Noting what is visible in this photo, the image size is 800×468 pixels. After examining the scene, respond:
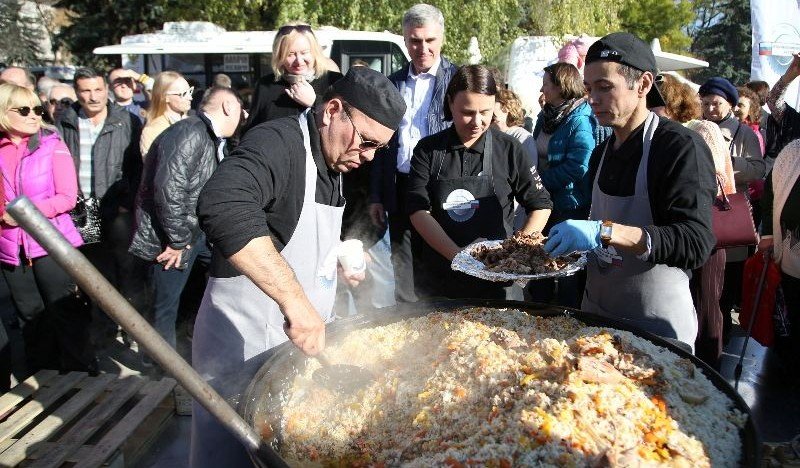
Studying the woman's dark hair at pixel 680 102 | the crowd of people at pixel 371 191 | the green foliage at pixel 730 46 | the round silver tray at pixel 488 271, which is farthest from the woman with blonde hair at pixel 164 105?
the green foliage at pixel 730 46

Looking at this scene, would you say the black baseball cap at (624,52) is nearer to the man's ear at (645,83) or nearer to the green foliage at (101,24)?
the man's ear at (645,83)

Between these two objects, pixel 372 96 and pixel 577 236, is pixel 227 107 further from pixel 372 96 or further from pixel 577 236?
pixel 577 236

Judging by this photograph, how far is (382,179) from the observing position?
406 centimetres

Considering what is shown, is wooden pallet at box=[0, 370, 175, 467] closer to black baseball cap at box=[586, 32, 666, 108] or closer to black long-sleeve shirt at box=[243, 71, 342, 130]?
black long-sleeve shirt at box=[243, 71, 342, 130]

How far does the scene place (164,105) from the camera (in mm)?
4871

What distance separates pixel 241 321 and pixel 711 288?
3146 mm

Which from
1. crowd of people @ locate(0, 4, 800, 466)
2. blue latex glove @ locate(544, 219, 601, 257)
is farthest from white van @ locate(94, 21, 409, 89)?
blue latex glove @ locate(544, 219, 601, 257)

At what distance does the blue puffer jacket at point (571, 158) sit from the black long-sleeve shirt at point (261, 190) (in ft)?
8.09

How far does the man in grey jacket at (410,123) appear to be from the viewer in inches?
160

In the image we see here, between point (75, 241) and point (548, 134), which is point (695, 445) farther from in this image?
point (75, 241)

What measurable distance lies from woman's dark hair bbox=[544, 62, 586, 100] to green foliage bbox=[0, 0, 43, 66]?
2652 cm

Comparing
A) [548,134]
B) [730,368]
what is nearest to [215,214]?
[548,134]

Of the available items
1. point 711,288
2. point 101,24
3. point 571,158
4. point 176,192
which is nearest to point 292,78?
point 176,192

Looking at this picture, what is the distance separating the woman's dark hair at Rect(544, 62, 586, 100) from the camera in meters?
4.68
